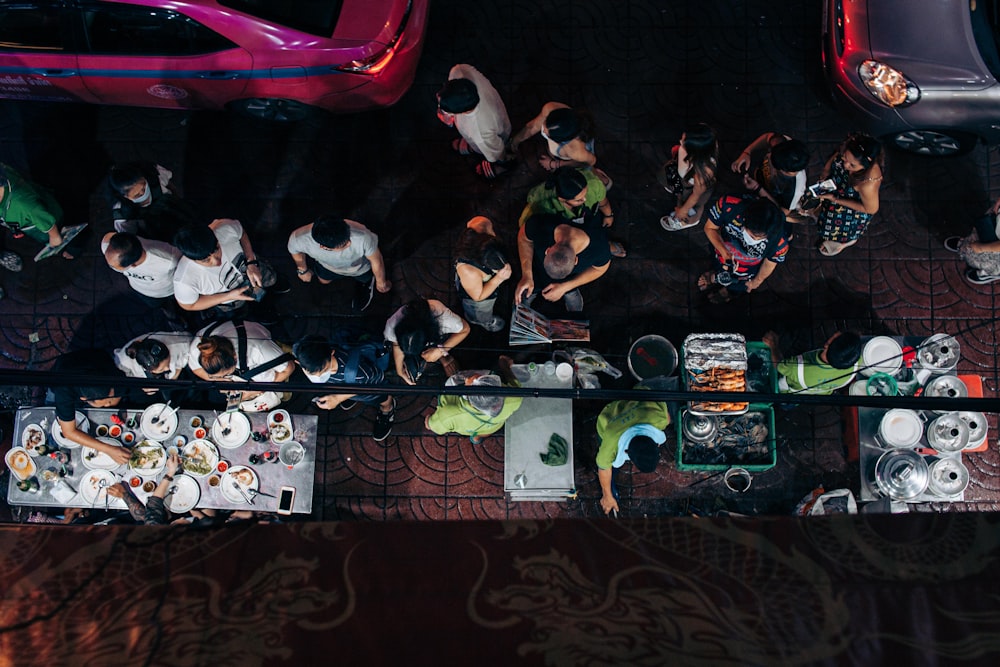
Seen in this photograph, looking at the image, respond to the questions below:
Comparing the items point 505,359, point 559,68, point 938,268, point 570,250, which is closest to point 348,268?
point 505,359

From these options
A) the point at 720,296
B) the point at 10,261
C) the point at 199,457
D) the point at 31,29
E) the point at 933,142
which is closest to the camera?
the point at 31,29

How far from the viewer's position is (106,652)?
254 centimetres

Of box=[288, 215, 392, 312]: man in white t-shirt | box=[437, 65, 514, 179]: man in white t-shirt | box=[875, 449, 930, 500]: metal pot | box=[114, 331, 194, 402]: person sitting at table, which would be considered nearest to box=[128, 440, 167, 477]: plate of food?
box=[114, 331, 194, 402]: person sitting at table

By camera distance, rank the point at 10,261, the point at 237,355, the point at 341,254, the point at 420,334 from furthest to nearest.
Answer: the point at 10,261 < the point at 341,254 < the point at 237,355 < the point at 420,334

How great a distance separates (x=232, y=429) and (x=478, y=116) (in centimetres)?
316

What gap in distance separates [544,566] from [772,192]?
372cm

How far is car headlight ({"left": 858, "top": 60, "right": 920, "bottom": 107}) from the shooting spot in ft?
16.9

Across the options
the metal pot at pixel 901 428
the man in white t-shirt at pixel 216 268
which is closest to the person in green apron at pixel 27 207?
the man in white t-shirt at pixel 216 268

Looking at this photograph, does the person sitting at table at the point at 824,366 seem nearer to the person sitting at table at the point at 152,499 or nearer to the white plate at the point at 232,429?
the white plate at the point at 232,429

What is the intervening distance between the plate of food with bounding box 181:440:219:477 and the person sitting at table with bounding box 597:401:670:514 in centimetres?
308

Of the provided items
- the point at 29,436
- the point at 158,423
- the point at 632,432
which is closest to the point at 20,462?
the point at 29,436

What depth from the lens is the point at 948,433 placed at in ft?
17.0

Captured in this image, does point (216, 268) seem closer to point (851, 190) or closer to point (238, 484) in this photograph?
point (238, 484)

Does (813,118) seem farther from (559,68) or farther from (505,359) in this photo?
(505,359)
